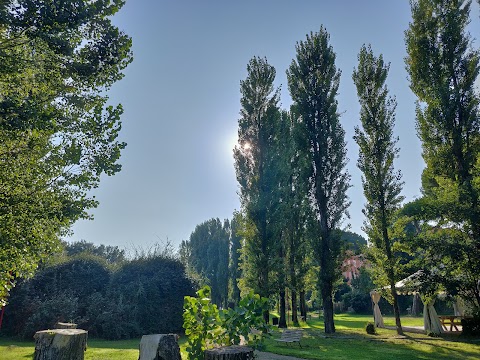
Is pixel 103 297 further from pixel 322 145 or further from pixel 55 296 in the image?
pixel 322 145

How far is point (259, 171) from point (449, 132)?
9.14m

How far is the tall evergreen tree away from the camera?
11.6 m

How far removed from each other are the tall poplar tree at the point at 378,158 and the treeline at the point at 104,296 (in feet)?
35.7

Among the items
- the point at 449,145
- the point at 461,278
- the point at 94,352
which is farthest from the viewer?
the point at 449,145

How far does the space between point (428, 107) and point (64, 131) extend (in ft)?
47.8

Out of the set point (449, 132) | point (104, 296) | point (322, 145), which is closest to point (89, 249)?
point (104, 296)

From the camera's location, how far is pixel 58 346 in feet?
18.0

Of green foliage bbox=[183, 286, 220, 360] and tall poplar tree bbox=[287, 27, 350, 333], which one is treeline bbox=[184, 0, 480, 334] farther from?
green foliage bbox=[183, 286, 220, 360]

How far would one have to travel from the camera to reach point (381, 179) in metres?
17.0

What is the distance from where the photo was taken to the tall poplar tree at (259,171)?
16422 mm

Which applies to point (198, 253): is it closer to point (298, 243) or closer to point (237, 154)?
point (298, 243)

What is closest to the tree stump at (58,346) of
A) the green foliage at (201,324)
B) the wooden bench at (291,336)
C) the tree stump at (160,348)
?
the tree stump at (160,348)

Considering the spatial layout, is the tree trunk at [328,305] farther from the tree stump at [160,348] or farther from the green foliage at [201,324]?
the green foliage at [201,324]

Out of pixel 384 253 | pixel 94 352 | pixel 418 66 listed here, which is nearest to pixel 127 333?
pixel 94 352
